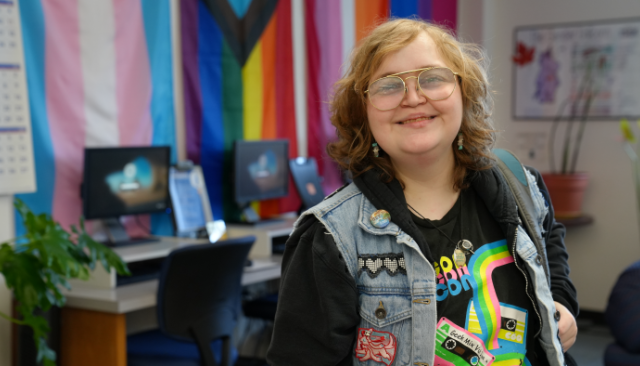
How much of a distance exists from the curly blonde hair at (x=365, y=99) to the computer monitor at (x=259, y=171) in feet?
7.86

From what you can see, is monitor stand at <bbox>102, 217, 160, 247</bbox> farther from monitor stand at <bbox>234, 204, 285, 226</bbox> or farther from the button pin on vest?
the button pin on vest

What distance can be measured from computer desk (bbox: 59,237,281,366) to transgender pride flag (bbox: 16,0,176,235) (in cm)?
44

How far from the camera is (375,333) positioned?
3.45 ft

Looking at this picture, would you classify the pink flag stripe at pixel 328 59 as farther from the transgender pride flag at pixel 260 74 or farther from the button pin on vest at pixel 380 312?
the button pin on vest at pixel 380 312

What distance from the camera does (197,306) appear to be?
2.46 metres

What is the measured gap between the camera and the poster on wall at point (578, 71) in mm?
4676

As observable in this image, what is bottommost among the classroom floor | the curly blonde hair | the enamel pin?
the classroom floor

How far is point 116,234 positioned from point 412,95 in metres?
2.24

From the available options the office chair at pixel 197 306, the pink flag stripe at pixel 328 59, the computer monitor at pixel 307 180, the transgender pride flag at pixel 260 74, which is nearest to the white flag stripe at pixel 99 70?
the transgender pride flag at pixel 260 74

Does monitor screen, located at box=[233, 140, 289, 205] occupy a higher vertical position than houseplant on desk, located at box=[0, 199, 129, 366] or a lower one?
higher

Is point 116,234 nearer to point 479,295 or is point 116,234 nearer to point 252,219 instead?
point 252,219

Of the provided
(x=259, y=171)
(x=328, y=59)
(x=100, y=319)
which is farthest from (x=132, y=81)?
(x=328, y=59)

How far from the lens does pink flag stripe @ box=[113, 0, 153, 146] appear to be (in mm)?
3104

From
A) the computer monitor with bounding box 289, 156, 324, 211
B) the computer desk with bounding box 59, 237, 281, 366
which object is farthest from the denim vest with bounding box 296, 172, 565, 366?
the computer monitor with bounding box 289, 156, 324, 211
